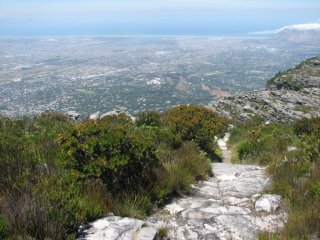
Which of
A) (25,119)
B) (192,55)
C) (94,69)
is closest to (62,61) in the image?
(94,69)

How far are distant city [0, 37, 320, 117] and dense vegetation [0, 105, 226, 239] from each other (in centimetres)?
4610

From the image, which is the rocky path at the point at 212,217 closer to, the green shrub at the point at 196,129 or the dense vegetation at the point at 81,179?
the dense vegetation at the point at 81,179

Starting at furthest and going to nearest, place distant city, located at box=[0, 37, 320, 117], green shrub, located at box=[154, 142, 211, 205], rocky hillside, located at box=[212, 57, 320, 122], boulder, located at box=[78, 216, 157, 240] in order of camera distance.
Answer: distant city, located at box=[0, 37, 320, 117]
rocky hillside, located at box=[212, 57, 320, 122]
green shrub, located at box=[154, 142, 211, 205]
boulder, located at box=[78, 216, 157, 240]

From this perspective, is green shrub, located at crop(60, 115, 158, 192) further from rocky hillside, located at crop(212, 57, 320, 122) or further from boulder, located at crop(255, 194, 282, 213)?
rocky hillside, located at crop(212, 57, 320, 122)

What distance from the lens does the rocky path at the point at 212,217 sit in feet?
14.2

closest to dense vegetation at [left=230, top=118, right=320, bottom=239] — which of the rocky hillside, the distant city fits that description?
the rocky hillside

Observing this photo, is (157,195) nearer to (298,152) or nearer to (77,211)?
(77,211)

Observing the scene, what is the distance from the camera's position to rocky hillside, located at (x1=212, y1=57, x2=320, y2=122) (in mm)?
24234

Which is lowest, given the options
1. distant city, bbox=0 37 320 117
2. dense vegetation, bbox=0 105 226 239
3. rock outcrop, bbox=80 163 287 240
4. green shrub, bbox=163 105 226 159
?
distant city, bbox=0 37 320 117

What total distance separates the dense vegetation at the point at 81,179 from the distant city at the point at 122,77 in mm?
46102

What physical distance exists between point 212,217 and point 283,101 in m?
22.6

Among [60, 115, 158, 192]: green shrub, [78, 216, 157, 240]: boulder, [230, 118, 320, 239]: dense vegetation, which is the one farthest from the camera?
[60, 115, 158, 192]: green shrub

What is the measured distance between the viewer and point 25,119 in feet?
44.8

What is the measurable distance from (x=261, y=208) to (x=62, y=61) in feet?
415
